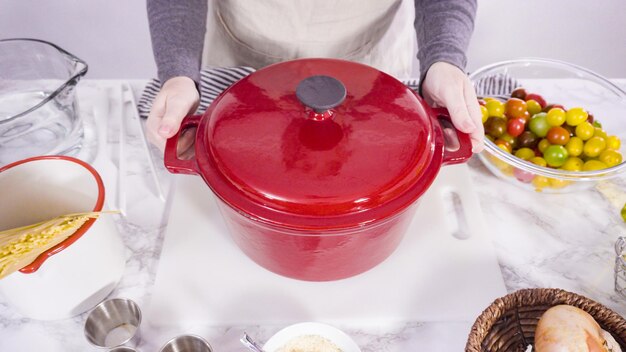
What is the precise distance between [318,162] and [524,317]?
1.11 feet

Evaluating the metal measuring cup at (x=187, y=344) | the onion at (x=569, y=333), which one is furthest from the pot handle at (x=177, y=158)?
the onion at (x=569, y=333)

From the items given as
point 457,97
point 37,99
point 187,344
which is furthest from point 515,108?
point 37,99

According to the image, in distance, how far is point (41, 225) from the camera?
2.11 ft

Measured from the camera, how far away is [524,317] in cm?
65

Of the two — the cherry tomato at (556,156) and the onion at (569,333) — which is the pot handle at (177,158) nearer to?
the onion at (569,333)

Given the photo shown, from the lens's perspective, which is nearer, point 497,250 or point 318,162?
point 318,162

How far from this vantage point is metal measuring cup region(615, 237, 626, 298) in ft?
2.36

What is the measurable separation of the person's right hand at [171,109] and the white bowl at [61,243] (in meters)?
0.11

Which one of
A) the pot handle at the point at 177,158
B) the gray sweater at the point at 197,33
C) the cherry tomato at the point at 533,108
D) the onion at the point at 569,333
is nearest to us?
the onion at the point at 569,333

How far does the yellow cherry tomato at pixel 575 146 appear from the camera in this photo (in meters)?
0.92

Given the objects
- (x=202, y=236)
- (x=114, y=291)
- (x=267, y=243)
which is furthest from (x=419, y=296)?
(x=114, y=291)

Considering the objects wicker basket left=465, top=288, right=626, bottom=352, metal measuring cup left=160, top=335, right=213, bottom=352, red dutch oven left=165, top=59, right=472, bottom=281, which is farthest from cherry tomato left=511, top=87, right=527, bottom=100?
metal measuring cup left=160, top=335, right=213, bottom=352

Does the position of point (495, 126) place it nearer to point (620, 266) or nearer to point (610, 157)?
point (610, 157)

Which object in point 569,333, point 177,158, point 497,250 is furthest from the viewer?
point 497,250
